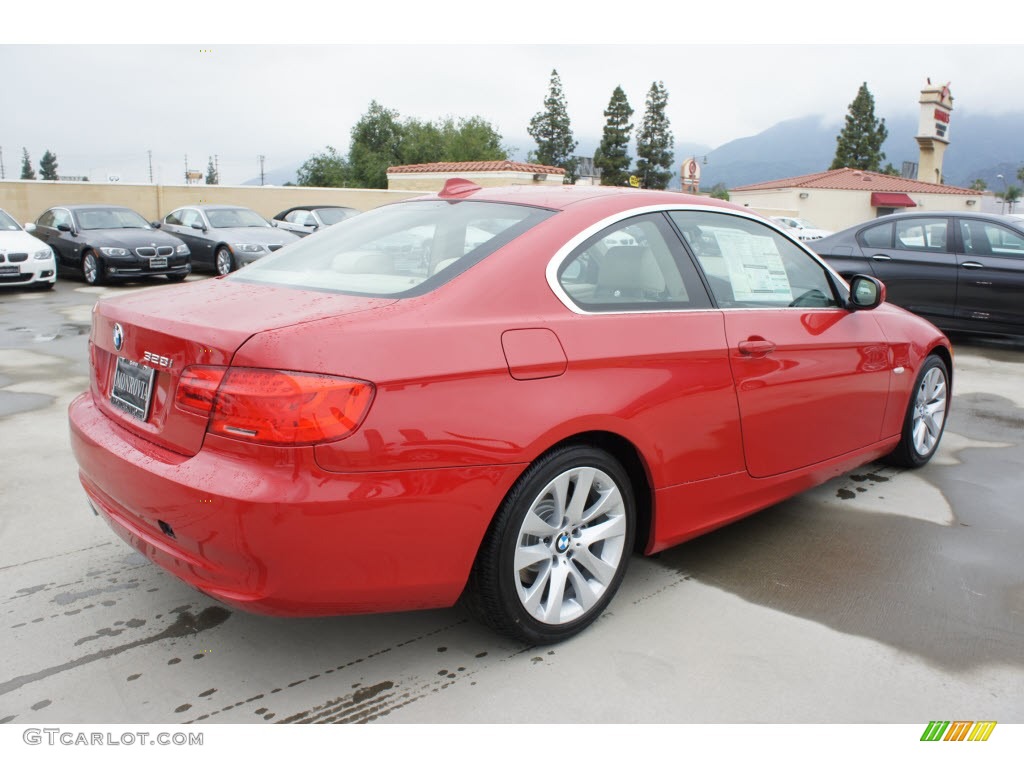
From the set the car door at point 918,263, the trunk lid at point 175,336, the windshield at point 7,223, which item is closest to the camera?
the trunk lid at point 175,336

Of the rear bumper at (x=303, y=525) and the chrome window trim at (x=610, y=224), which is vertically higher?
the chrome window trim at (x=610, y=224)

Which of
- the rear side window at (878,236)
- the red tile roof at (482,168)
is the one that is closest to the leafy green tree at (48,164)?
the red tile roof at (482,168)

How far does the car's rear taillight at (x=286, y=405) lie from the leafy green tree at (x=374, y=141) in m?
83.6

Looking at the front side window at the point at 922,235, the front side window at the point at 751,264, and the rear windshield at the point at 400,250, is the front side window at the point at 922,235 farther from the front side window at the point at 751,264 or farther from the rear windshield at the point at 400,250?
the rear windshield at the point at 400,250

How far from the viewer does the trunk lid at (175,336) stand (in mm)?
2355

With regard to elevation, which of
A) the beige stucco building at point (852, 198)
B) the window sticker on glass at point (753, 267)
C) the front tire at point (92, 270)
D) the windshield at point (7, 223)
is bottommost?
the front tire at point (92, 270)

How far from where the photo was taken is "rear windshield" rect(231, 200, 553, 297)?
274cm

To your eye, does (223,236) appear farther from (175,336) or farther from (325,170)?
(325,170)

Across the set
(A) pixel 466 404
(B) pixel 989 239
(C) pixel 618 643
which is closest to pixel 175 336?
(A) pixel 466 404

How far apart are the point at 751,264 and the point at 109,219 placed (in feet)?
47.3

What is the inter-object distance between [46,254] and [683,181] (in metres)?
15.8

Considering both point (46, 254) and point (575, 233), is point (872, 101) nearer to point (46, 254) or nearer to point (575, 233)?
point (46, 254)

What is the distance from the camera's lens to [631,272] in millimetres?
3016

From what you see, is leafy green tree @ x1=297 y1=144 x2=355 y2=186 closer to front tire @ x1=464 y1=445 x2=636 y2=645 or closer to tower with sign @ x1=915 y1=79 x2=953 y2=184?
tower with sign @ x1=915 y1=79 x2=953 y2=184
